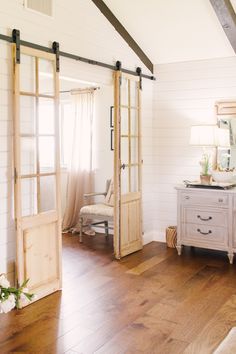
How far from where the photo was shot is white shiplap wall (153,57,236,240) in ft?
17.8

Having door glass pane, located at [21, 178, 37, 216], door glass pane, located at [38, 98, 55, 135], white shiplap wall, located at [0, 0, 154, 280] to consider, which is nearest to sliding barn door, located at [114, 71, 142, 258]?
white shiplap wall, located at [0, 0, 154, 280]

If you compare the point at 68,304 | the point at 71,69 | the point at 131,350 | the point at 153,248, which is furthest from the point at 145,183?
the point at 131,350

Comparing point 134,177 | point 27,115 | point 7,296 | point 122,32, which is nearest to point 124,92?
point 122,32

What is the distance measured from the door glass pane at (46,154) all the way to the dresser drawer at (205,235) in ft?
6.62

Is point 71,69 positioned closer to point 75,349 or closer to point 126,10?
point 126,10

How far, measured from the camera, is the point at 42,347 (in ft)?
9.73

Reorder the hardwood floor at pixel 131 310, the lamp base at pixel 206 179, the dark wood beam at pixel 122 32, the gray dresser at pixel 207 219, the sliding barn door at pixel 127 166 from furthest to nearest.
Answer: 1. the lamp base at pixel 206 179
2. the sliding barn door at pixel 127 166
3. the gray dresser at pixel 207 219
4. the dark wood beam at pixel 122 32
5. the hardwood floor at pixel 131 310

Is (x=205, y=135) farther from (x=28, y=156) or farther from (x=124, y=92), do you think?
(x=28, y=156)

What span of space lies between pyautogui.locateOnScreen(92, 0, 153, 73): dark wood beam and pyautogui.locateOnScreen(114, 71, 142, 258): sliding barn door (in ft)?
1.27

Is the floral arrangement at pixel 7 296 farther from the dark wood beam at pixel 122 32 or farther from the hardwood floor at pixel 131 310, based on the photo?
the dark wood beam at pixel 122 32

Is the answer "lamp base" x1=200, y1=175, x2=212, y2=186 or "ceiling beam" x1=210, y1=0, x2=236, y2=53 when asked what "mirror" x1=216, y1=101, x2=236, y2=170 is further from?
"ceiling beam" x1=210, y1=0, x2=236, y2=53

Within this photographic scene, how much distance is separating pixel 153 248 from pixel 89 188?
58.3 inches

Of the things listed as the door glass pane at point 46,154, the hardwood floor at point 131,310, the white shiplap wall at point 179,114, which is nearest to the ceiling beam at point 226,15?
the white shiplap wall at point 179,114

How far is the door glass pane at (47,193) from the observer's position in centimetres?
398
